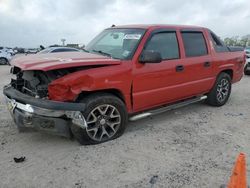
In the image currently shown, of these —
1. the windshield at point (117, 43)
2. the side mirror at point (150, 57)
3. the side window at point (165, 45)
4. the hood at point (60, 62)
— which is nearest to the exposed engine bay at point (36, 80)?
the hood at point (60, 62)

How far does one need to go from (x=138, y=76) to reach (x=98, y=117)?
3.03 feet

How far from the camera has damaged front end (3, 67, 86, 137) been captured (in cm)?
381

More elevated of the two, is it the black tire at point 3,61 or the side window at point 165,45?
the side window at point 165,45

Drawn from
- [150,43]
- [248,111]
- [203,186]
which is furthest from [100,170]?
[248,111]

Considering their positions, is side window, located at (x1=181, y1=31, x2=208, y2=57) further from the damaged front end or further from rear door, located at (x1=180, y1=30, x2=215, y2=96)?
the damaged front end

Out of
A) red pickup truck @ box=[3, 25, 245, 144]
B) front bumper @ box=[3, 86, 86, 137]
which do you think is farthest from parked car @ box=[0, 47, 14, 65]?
front bumper @ box=[3, 86, 86, 137]

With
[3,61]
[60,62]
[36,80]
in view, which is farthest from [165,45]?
[3,61]

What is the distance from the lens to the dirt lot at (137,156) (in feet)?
10.8

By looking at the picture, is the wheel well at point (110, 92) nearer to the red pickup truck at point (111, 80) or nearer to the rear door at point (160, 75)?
the red pickup truck at point (111, 80)

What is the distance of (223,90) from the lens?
6645 mm

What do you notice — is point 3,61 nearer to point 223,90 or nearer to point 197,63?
point 223,90

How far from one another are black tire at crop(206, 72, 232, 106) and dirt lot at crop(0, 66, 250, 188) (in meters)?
1.03

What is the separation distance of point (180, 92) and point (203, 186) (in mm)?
2465

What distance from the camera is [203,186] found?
3.17 meters
